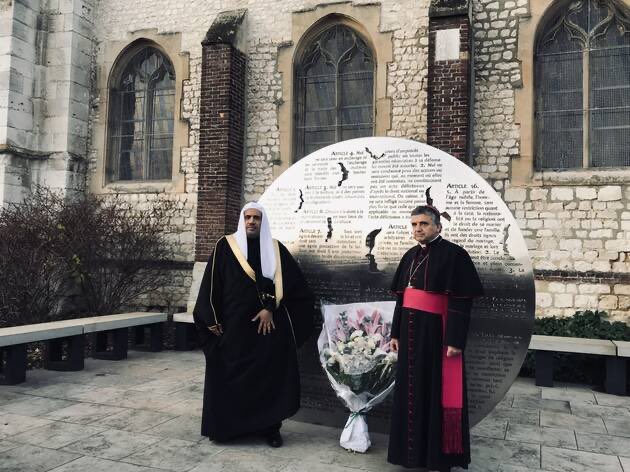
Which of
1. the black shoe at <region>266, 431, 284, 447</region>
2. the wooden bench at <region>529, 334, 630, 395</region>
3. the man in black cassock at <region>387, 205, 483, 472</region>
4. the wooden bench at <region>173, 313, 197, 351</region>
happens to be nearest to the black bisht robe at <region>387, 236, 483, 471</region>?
the man in black cassock at <region>387, 205, 483, 472</region>

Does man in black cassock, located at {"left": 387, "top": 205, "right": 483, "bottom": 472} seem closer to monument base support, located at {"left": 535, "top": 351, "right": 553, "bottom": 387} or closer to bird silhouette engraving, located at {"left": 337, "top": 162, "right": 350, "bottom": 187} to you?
bird silhouette engraving, located at {"left": 337, "top": 162, "right": 350, "bottom": 187}

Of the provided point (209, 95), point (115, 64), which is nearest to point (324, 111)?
point (209, 95)

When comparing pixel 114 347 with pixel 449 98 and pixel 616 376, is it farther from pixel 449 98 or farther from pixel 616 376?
pixel 616 376

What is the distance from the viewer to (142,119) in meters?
11.6

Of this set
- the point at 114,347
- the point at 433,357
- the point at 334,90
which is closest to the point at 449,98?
the point at 334,90

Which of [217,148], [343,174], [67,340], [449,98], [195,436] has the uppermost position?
[449,98]

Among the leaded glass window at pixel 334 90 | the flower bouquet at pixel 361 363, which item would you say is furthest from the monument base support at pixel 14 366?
the leaded glass window at pixel 334 90

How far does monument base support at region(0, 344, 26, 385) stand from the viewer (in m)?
6.38

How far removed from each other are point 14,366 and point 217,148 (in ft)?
16.2

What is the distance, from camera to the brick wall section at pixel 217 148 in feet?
32.0

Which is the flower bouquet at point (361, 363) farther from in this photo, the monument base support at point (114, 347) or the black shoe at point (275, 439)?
the monument base support at point (114, 347)

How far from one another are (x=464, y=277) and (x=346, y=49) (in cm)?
738

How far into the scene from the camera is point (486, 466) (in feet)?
13.3

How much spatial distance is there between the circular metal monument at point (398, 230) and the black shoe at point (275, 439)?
1221 mm
